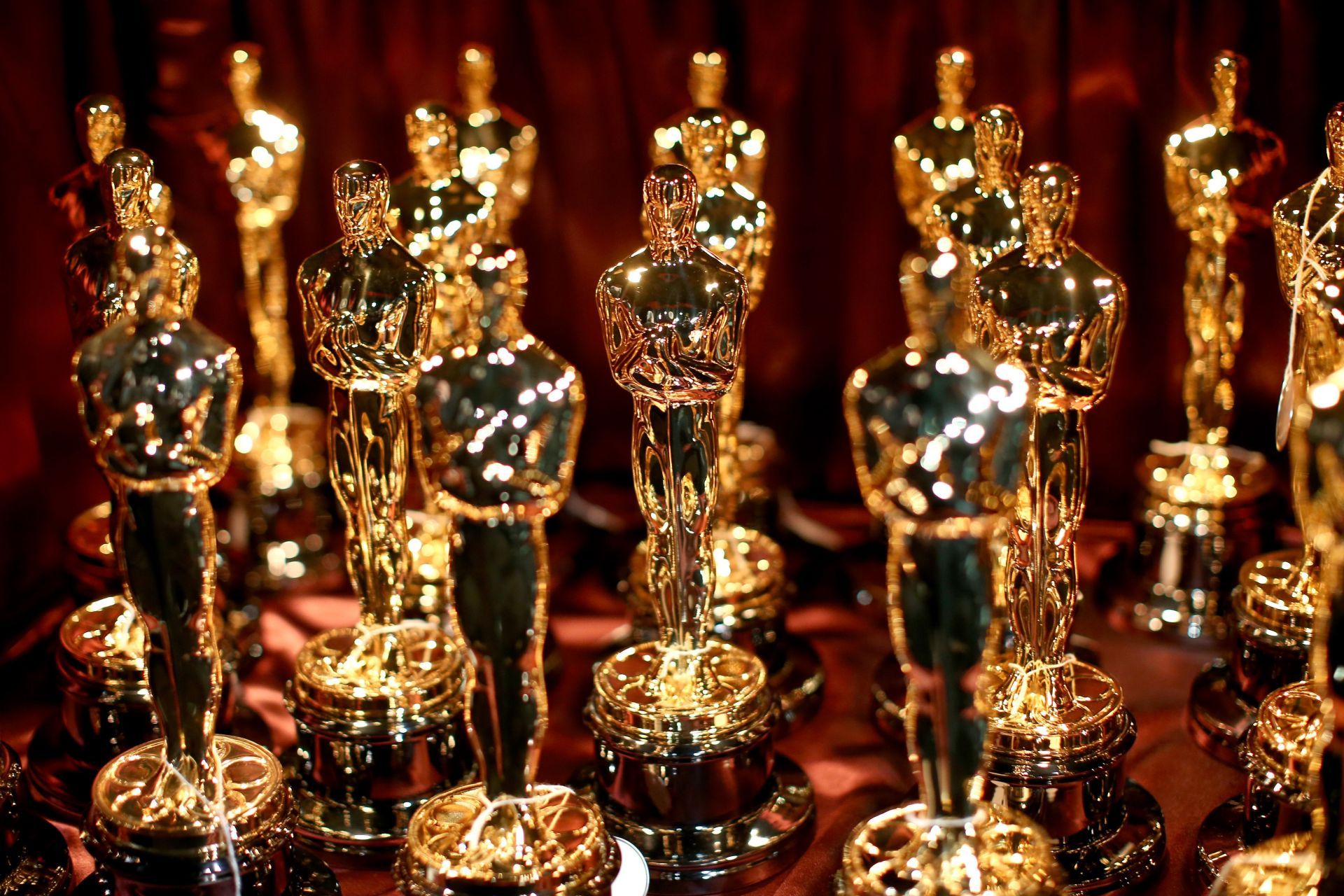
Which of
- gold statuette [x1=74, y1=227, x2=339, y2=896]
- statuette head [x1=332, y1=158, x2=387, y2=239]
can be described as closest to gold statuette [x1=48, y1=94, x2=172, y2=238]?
statuette head [x1=332, y1=158, x2=387, y2=239]

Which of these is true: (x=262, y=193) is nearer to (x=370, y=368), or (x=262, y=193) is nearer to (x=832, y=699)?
(x=370, y=368)

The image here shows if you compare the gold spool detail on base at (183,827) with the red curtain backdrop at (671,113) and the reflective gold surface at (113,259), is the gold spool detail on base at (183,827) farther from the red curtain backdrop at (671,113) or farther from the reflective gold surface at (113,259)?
the red curtain backdrop at (671,113)

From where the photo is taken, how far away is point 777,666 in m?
1.16

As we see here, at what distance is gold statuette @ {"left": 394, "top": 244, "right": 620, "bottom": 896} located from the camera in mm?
712

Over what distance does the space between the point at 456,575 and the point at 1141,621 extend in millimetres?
697

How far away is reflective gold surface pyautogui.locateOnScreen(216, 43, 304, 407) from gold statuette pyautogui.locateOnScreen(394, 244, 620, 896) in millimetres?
572

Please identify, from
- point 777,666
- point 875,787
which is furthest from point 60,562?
point 875,787

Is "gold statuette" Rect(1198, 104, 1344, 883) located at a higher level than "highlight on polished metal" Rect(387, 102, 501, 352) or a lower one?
lower

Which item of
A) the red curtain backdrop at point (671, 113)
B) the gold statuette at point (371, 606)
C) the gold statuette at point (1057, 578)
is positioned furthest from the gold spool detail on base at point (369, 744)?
the red curtain backdrop at point (671, 113)

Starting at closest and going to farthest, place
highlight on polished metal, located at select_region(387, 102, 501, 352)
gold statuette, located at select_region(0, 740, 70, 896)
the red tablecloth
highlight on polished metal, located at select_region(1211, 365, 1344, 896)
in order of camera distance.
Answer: highlight on polished metal, located at select_region(1211, 365, 1344, 896) < gold statuette, located at select_region(0, 740, 70, 896) < the red tablecloth < highlight on polished metal, located at select_region(387, 102, 501, 352)

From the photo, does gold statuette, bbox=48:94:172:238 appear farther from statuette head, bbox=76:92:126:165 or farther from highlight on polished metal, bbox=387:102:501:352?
highlight on polished metal, bbox=387:102:501:352

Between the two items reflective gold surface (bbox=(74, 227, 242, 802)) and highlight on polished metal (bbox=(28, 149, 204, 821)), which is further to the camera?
highlight on polished metal (bbox=(28, 149, 204, 821))

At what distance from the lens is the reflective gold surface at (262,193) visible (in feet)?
4.36

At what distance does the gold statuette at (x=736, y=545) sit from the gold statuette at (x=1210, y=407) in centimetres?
30
